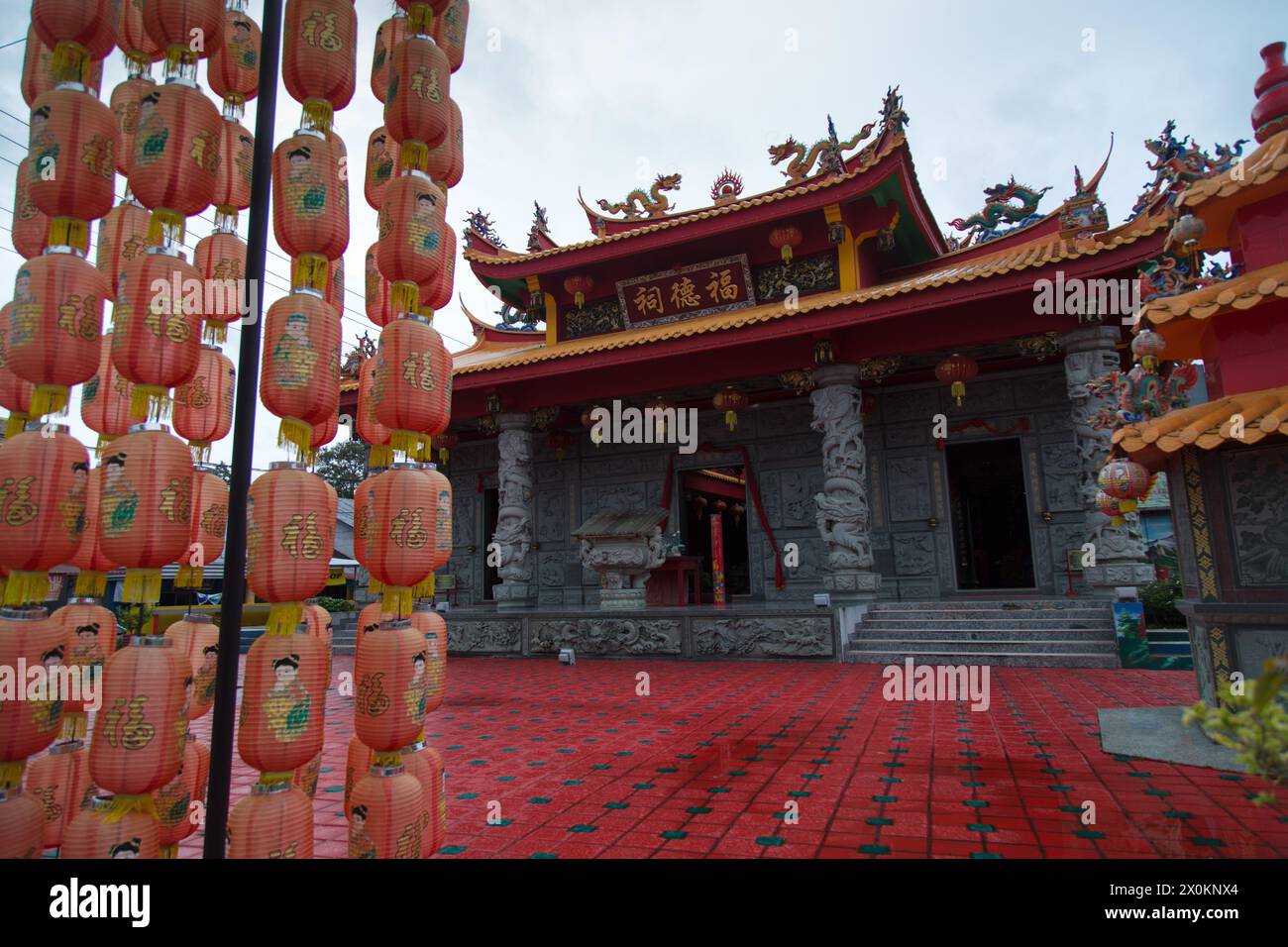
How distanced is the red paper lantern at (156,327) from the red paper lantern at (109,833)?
3.84ft

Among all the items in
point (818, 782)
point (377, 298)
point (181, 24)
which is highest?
point (181, 24)

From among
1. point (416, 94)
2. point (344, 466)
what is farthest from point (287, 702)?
point (344, 466)

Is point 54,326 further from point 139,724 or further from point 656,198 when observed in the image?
point 656,198

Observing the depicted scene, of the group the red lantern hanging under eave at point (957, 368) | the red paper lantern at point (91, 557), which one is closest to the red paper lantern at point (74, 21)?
the red paper lantern at point (91, 557)

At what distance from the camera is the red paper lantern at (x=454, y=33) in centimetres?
275

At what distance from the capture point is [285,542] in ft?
7.14

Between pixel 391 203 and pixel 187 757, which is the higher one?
pixel 391 203

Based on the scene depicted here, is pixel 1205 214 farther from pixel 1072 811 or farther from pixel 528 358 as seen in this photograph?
pixel 528 358

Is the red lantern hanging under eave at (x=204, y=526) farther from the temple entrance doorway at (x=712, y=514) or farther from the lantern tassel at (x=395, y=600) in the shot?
the temple entrance doorway at (x=712, y=514)

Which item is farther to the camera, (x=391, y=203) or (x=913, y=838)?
(x=913, y=838)

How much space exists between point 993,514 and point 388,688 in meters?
14.8

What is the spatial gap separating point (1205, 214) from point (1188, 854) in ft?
12.8
